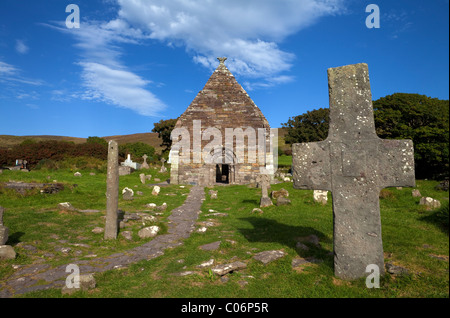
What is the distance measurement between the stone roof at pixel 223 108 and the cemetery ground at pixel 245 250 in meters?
10.5

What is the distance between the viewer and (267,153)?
20031 mm

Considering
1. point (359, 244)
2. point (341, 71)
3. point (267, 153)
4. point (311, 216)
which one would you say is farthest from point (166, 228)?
point (267, 153)

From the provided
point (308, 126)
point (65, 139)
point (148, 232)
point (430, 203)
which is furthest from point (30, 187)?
point (65, 139)

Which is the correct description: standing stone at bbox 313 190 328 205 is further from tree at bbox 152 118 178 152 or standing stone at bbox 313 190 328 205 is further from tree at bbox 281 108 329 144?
tree at bbox 152 118 178 152

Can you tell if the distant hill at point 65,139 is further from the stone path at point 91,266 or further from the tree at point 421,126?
the stone path at point 91,266

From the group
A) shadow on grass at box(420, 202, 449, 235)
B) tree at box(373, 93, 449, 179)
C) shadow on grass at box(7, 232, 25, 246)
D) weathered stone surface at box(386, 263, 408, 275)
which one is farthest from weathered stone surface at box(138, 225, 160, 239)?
tree at box(373, 93, 449, 179)

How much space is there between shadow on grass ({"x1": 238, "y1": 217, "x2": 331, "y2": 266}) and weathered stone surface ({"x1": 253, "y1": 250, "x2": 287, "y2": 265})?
43 cm

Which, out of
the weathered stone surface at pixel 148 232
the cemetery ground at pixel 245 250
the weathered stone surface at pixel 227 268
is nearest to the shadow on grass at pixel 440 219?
the cemetery ground at pixel 245 250

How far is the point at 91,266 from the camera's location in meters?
5.48

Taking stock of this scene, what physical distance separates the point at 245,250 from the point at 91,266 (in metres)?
3.34

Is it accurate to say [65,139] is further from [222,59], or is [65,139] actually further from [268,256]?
[268,256]

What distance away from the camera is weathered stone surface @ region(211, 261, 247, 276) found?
4.53 meters

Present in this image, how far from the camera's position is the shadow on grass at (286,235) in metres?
5.45
